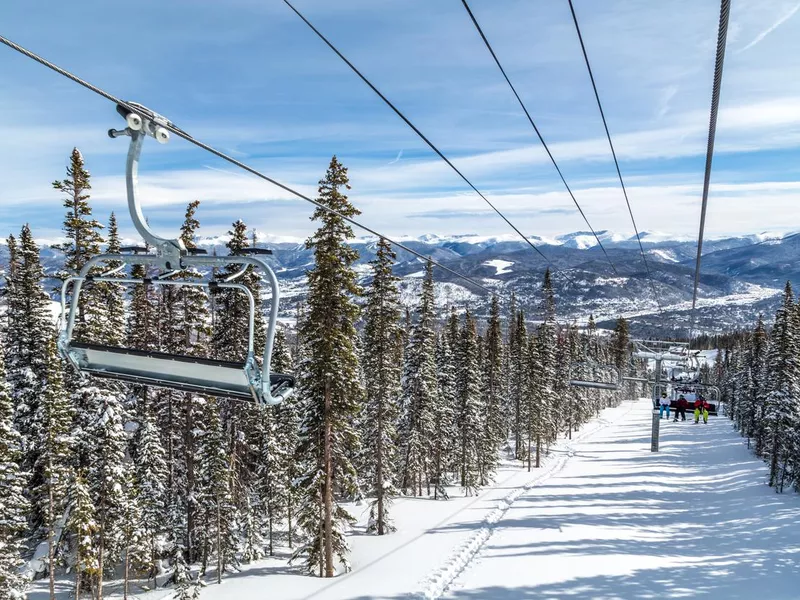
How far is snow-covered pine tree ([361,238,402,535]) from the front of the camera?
3189cm

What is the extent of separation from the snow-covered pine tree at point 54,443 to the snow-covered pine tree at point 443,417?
2584cm

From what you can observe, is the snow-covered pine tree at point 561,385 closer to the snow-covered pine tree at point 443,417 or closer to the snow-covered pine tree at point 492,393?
the snow-covered pine tree at point 492,393

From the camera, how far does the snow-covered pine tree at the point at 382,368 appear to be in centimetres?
3189

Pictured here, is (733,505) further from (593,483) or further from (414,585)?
(414,585)

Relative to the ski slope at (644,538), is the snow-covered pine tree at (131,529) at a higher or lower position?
higher

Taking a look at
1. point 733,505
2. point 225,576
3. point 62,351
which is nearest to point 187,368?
point 62,351

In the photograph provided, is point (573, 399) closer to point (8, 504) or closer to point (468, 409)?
point (468, 409)

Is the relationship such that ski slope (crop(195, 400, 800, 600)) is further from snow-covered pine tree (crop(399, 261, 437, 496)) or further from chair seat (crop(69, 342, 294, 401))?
chair seat (crop(69, 342, 294, 401))

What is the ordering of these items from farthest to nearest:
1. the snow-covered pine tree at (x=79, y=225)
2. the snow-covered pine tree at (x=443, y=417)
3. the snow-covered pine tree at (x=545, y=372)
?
the snow-covered pine tree at (x=545, y=372) → the snow-covered pine tree at (x=443, y=417) → the snow-covered pine tree at (x=79, y=225)

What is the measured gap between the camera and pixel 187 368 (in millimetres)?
6355

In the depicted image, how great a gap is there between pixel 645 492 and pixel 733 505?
6.32 metres

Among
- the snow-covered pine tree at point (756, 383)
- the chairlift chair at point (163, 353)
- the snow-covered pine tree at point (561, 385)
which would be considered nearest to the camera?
the chairlift chair at point (163, 353)

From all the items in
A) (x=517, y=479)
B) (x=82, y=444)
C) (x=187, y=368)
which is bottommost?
(x=517, y=479)

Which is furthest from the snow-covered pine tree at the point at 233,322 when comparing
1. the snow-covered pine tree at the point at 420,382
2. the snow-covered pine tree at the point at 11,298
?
the snow-covered pine tree at the point at 420,382
